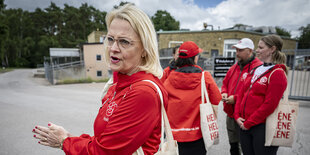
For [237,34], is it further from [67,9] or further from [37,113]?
[67,9]

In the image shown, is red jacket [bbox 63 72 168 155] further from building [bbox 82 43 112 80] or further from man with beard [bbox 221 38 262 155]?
building [bbox 82 43 112 80]

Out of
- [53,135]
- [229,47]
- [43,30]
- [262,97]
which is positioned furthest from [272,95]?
[43,30]

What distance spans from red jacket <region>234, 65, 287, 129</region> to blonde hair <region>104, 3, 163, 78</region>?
1559 millimetres

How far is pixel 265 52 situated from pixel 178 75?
4.02 feet

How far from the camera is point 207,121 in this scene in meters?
2.19

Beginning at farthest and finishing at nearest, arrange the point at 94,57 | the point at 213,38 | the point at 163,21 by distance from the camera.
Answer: the point at 163,21 → the point at 94,57 → the point at 213,38

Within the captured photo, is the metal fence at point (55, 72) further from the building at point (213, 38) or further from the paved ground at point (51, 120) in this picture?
the building at point (213, 38)

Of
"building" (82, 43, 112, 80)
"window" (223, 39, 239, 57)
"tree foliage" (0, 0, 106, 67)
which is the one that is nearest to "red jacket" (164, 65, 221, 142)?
"building" (82, 43, 112, 80)

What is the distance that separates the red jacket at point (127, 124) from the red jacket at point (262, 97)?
62.3 inches

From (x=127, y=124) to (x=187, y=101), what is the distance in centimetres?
140

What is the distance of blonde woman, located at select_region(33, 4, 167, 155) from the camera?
96cm

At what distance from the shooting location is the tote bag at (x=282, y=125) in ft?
6.45

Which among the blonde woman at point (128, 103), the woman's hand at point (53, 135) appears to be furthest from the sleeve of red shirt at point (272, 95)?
the woman's hand at point (53, 135)

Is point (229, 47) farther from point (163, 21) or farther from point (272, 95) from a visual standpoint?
point (163, 21)
